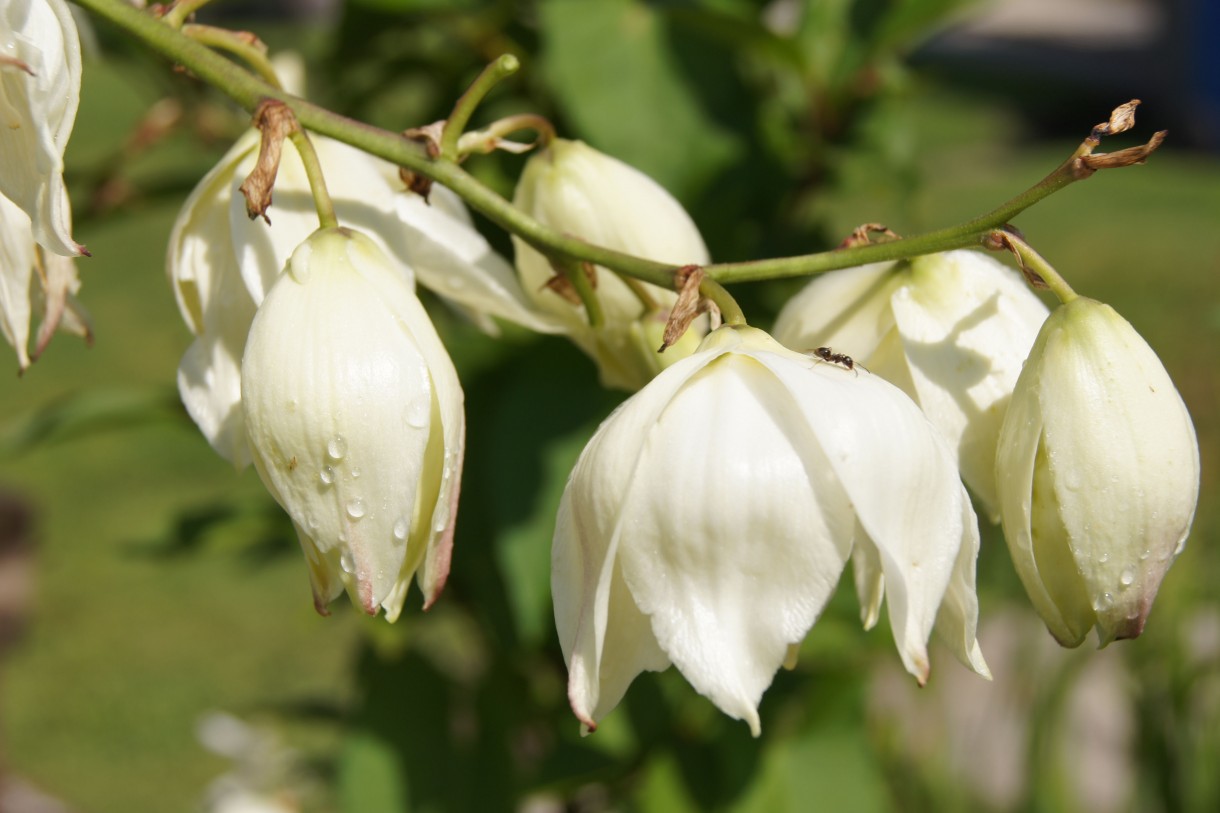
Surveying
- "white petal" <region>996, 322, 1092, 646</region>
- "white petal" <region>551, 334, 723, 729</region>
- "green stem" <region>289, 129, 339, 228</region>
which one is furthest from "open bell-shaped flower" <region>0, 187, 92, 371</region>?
"white petal" <region>996, 322, 1092, 646</region>

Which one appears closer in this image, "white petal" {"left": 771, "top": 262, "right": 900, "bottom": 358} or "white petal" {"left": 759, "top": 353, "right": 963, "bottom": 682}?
"white petal" {"left": 759, "top": 353, "right": 963, "bottom": 682}

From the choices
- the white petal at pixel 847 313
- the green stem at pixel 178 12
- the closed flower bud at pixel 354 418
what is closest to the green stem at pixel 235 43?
the green stem at pixel 178 12

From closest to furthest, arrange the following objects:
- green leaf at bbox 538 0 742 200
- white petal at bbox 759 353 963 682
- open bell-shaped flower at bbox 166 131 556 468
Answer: white petal at bbox 759 353 963 682, open bell-shaped flower at bbox 166 131 556 468, green leaf at bbox 538 0 742 200

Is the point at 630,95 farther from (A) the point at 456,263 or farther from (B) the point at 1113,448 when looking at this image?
(B) the point at 1113,448

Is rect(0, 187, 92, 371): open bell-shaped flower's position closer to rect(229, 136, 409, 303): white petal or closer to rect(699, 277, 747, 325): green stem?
rect(229, 136, 409, 303): white petal

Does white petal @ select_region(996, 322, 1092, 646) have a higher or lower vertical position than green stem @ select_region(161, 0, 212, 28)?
lower

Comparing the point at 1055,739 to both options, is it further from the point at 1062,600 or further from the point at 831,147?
the point at 1062,600
